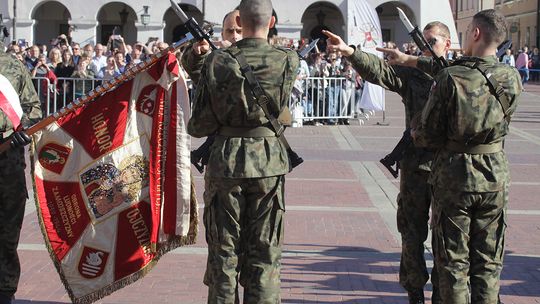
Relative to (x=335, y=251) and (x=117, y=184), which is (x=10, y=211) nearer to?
(x=117, y=184)

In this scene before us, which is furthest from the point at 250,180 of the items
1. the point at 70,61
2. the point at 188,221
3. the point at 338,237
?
the point at 70,61

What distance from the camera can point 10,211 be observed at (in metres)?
5.48

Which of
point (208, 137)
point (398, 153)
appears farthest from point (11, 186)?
point (398, 153)

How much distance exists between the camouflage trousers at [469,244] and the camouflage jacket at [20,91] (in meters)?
2.60

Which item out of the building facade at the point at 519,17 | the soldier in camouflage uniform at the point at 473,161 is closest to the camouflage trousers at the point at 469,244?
the soldier in camouflage uniform at the point at 473,161

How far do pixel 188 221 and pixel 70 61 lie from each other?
13.6 meters

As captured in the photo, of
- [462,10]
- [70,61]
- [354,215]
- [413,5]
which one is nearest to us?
[354,215]

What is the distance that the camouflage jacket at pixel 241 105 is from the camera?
4859 millimetres

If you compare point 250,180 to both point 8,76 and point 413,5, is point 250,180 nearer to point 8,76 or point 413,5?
point 8,76

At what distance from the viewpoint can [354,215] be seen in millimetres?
9344

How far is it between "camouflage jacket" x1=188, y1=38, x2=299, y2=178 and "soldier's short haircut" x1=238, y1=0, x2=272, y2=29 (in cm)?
9

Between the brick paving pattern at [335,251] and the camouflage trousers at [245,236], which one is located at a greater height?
the camouflage trousers at [245,236]

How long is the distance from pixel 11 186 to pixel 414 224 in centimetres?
257

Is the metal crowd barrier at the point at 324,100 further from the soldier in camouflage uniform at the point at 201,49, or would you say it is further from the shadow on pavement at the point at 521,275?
the soldier in camouflage uniform at the point at 201,49
